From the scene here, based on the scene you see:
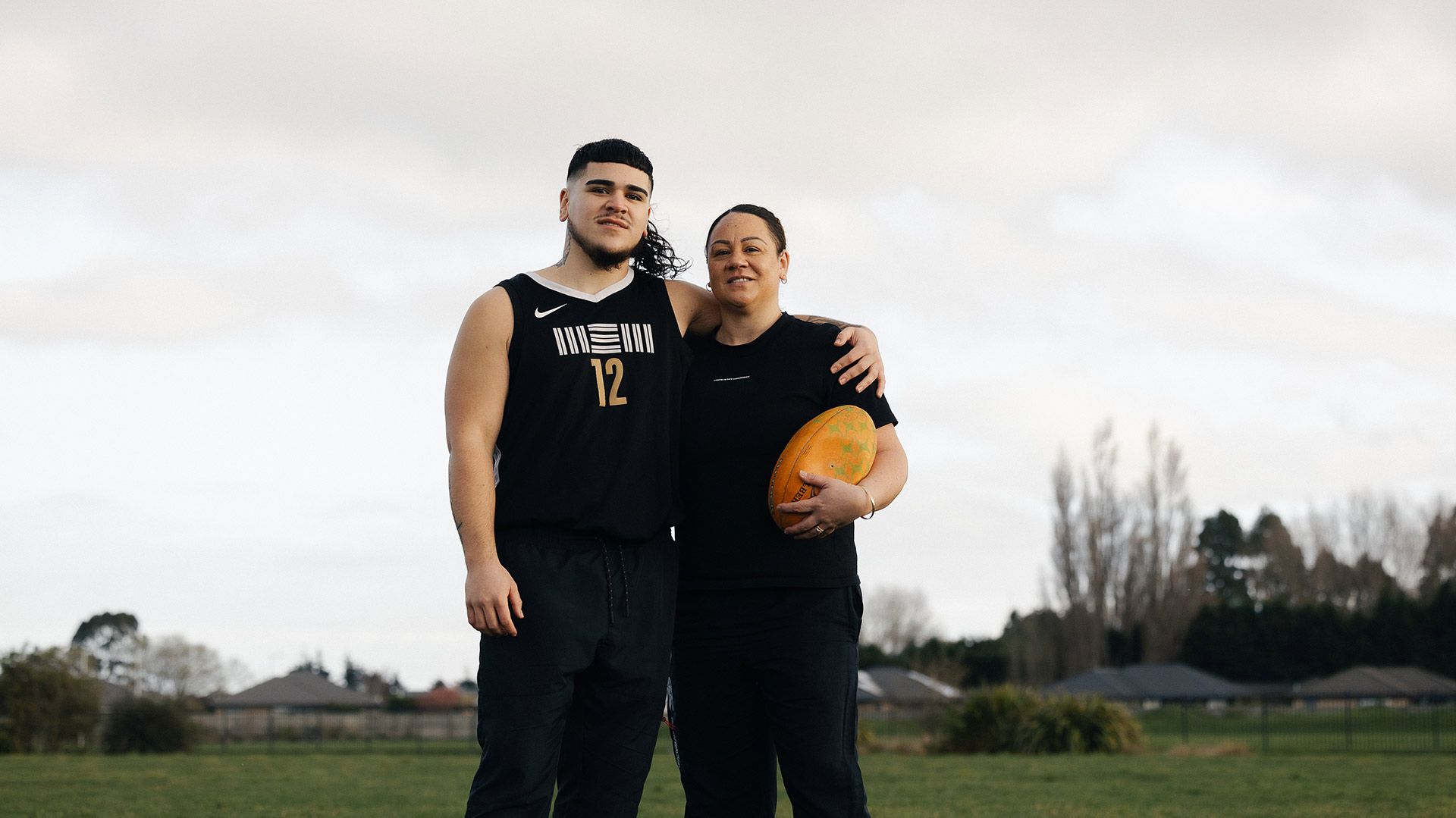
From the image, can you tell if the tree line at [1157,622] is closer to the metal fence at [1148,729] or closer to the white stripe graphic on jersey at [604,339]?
the metal fence at [1148,729]

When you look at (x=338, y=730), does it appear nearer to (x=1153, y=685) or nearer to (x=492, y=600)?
(x=1153, y=685)

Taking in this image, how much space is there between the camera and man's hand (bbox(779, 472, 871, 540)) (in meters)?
3.49

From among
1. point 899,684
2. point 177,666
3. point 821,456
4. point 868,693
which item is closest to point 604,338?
point 821,456

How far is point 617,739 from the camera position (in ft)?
11.3

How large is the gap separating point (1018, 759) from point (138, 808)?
43.2 ft

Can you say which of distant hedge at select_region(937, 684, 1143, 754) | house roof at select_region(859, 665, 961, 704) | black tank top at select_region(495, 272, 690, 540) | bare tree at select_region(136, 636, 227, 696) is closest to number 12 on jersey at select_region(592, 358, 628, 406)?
black tank top at select_region(495, 272, 690, 540)

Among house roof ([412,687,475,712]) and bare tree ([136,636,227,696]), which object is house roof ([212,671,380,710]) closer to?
house roof ([412,687,475,712])

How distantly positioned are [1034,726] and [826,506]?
19.6m

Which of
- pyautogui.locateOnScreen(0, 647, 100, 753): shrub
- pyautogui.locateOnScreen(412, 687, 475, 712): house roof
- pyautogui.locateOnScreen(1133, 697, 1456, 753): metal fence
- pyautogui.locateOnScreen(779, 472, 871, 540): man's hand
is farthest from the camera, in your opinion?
pyautogui.locateOnScreen(412, 687, 475, 712): house roof

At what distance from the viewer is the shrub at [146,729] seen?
85.3 ft

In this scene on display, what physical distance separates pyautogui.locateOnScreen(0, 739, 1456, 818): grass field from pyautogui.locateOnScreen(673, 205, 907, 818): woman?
597 centimetres

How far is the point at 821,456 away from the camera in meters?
3.59

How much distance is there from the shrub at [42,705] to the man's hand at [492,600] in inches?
1064

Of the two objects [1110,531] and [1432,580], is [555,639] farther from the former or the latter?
[1432,580]
